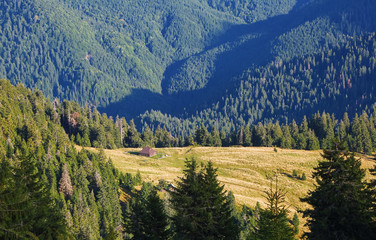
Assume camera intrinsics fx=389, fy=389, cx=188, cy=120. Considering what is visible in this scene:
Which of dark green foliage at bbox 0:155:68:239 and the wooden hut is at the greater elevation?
the wooden hut

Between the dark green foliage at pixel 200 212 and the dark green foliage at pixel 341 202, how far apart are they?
7.12m

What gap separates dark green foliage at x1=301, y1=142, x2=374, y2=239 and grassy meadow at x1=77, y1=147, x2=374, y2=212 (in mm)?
64381

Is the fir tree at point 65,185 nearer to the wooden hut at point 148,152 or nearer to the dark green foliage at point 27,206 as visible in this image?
the wooden hut at point 148,152

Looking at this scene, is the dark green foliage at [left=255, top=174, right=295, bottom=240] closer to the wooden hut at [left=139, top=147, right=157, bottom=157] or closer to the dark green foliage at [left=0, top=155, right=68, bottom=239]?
Answer: the dark green foliage at [left=0, top=155, right=68, bottom=239]

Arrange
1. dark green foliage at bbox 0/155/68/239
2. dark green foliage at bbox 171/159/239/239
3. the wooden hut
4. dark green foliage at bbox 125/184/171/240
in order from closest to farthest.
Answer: dark green foliage at bbox 0/155/68/239 → dark green foliage at bbox 171/159/239/239 → dark green foliage at bbox 125/184/171/240 → the wooden hut

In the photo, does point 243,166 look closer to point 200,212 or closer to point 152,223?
point 152,223

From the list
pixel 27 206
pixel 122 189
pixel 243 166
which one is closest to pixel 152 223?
pixel 27 206

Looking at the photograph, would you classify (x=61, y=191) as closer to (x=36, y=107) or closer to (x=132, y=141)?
(x=36, y=107)

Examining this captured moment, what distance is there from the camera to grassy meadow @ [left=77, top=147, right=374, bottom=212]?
105812mm

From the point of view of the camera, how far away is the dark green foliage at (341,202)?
91.5 feet

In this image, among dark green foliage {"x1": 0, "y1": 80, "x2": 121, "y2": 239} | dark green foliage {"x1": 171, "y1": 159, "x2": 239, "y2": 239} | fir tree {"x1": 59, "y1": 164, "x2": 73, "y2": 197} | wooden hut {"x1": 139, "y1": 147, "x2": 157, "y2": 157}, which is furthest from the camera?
wooden hut {"x1": 139, "y1": 147, "x2": 157, "y2": 157}

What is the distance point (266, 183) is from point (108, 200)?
1914 inches

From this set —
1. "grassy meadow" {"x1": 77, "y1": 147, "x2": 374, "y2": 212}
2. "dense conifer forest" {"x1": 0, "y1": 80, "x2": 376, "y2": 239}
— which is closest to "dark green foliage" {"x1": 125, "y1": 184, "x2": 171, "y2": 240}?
"dense conifer forest" {"x1": 0, "y1": 80, "x2": 376, "y2": 239}

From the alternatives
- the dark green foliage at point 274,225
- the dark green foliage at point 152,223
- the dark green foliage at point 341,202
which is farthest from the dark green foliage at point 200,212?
the dark green foliage at point 341,202
